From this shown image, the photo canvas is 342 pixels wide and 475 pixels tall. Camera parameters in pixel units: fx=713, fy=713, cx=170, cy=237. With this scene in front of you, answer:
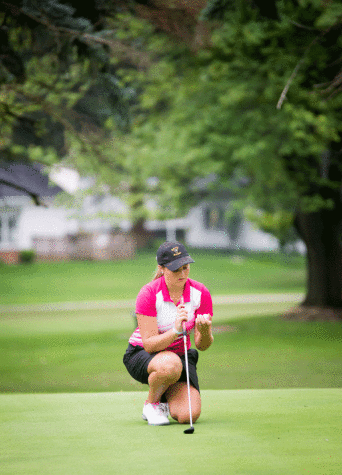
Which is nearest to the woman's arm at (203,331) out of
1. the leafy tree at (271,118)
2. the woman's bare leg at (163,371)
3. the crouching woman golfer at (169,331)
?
the crouching woman golfer at (169,331)

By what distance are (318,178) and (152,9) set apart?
682 centimetres

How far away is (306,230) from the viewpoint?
1892cm

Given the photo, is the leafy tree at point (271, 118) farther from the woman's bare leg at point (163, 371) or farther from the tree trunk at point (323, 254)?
the woman's bare leg at point (163, 371)

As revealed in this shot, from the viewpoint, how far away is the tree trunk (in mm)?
18672

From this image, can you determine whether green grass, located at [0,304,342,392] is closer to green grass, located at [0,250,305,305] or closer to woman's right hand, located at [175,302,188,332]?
woman's right hand, located at [175,302,188,332]

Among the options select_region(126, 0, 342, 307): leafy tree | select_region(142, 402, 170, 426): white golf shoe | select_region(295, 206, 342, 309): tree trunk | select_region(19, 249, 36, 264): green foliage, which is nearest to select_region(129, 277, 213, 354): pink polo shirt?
select_region(142, 402, 170, 426): white golf shoe

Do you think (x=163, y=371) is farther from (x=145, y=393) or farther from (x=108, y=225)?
(x=108, y=225)

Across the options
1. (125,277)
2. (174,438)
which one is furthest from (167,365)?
(125,277)

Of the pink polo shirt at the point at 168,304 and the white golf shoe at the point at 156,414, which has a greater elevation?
the pink polo shirt at the point at 168,304

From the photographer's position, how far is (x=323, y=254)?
18875mm

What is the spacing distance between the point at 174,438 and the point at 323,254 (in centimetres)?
1458

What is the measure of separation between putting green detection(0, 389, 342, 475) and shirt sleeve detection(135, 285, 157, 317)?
2.78 feet

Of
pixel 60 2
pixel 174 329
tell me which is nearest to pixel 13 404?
pixel 174 329

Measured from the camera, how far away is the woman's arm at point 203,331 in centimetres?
526
